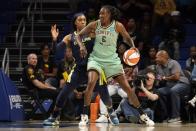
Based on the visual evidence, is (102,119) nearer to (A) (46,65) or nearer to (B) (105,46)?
(B) (105,46)

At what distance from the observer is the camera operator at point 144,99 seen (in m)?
13.4

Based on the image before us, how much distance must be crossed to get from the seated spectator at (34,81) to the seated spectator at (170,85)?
2475 millimetres

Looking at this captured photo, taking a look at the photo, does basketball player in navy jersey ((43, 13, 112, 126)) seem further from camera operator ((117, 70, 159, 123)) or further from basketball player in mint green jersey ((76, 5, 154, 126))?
camera operator ((117, 70, 159, 123))

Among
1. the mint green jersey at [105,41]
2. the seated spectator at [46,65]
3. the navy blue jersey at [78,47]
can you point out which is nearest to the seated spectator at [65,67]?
the seated spectator at [46,65]

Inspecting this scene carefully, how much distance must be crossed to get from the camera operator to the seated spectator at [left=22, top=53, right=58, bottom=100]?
1778 millimetres

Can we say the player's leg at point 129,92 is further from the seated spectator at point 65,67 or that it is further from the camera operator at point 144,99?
the seated spectator at point 65,67

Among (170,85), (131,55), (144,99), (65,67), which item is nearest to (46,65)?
(65,67)

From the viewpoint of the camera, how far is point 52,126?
1090 centimetres

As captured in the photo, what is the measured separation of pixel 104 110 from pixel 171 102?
4.75 feet

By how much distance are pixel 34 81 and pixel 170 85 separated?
3.08 metres

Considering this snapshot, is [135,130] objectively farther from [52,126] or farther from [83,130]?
[52,126]

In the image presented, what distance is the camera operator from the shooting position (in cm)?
1341

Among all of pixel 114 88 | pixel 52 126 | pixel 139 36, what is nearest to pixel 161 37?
pixel 139 36

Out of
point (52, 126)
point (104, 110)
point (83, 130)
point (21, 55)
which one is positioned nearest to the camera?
point (83, 130)
